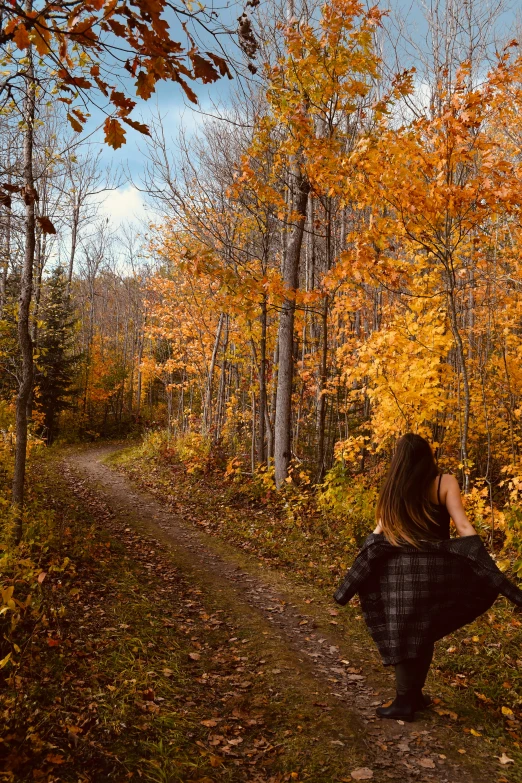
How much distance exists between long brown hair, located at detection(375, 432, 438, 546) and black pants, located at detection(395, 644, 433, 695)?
810 mm

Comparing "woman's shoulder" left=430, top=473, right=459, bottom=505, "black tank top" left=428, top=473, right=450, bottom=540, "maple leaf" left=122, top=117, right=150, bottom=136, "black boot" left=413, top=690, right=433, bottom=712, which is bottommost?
"black boot" left=413, top=690, right=433, bottom=712

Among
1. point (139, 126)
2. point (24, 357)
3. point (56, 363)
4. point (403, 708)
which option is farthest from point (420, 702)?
point (56, 363)

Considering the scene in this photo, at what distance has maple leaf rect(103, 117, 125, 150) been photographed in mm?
2455

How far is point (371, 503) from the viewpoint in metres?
8.40

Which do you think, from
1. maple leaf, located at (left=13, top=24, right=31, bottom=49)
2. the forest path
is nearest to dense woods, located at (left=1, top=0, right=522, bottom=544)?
maple leaf, located at (left=13, top=24, right=31, bottom=49)

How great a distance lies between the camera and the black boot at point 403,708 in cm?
362

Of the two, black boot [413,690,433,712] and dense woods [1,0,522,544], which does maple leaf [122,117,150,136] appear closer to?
dense woods [1,0,522,544]

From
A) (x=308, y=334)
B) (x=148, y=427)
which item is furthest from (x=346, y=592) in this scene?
(x=148, y=427)

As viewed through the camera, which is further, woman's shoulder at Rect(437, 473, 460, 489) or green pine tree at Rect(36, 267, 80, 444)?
green pine tree at Rect(36, 267, 80, 444)

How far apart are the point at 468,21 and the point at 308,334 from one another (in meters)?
9.52

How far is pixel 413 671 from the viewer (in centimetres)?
364

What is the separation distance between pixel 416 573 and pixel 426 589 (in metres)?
0.13

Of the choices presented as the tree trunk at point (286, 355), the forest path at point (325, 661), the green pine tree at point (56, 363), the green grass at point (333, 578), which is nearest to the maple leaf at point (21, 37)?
the forest path at point (325, 661)

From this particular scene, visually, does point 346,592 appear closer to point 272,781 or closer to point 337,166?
point 272,781
